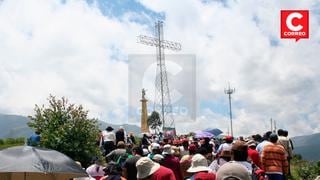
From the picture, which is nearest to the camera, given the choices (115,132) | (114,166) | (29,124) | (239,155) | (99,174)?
(239,155)

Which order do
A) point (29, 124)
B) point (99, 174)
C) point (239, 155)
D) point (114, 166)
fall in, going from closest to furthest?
point (239, 155) → point (114, 166) → point (99, 174) → point (29, 124)

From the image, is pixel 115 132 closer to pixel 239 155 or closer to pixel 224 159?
pixel 224 159

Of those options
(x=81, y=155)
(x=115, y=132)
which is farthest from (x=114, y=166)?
(x=115, y=132)

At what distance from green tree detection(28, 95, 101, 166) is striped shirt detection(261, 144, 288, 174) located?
22.2 ft

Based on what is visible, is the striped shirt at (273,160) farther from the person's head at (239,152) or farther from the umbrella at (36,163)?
the umbrella at (36,163)

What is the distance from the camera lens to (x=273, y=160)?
11.0 m

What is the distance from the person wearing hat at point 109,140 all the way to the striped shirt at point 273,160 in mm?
7307

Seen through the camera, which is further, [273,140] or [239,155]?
[273,140]

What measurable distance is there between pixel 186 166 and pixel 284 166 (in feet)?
6.92

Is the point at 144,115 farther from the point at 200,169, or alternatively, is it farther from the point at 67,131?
the point at 200,169

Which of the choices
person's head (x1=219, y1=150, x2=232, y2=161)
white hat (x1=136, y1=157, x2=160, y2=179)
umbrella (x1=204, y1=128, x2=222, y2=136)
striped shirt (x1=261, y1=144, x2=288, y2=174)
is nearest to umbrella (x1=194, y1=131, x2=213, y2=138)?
umbrella (x1=204, y1=128, x2=222, y2=136)

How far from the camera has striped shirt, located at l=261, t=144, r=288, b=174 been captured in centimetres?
1104

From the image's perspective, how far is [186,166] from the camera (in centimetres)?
1100

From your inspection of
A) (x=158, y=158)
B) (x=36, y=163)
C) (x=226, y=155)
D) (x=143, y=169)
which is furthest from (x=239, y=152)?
(x=158, y=158)
